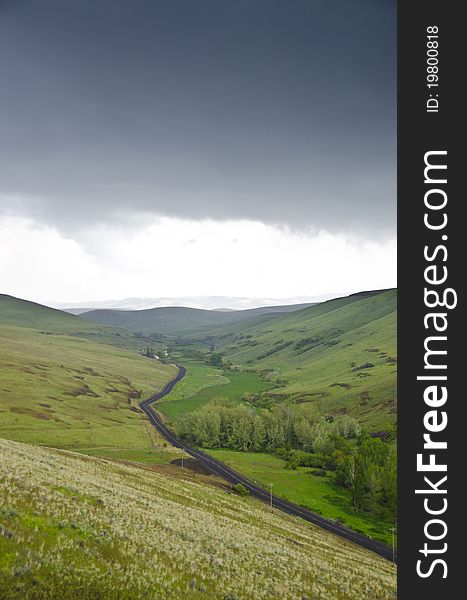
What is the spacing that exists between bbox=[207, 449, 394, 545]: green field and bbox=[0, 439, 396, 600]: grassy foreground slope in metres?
43.5

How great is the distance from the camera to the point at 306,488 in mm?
88188

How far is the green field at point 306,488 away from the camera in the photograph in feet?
236

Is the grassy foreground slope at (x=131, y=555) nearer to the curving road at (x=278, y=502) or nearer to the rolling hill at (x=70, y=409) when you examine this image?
the curving road at (x=278, y=502)

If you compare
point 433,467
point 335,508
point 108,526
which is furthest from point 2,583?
point 335,508

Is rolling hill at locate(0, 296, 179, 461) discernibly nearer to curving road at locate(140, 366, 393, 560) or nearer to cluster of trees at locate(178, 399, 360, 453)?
curving road at locate(140, 366, 393, 560)

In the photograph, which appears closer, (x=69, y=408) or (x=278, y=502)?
(x=278, y=502)

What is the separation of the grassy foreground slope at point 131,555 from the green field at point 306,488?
4355cm

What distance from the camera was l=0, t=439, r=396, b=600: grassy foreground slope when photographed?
1370 cm

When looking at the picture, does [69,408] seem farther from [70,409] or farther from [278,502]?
[278,502]

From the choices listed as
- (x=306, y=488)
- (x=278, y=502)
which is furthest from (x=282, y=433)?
(x=278, y=502)

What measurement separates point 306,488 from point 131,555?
266 feet

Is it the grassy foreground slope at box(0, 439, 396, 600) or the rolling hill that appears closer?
the grassy foreground slope at box(0, 439, 396, 600)

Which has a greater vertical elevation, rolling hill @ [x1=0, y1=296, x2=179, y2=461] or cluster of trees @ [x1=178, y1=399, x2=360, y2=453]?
rolling hill @ [x1=0, y1=296, x2=179, y2=461]

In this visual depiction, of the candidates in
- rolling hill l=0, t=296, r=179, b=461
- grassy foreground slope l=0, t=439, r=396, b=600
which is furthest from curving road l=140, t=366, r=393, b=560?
grassy foreground slope l=0, t=439, r=396, b=600
